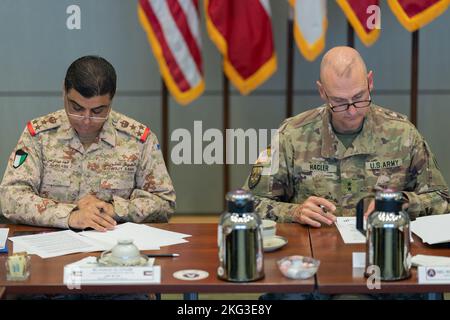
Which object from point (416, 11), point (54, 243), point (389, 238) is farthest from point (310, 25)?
point (389, 238)

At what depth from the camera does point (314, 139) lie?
274 centimetres

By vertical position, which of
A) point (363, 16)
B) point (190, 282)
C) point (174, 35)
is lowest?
point (190, 282)

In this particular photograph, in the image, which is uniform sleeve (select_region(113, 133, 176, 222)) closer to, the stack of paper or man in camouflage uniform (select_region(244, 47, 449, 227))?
the stack of paper

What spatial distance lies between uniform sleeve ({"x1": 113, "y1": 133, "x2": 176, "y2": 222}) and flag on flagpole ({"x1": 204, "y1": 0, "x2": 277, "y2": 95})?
2.06 meters

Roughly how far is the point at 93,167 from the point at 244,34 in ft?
7.34

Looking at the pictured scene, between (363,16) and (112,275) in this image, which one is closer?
(112,275)

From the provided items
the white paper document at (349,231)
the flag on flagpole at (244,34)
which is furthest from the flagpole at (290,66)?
the white paper document at (349,231)

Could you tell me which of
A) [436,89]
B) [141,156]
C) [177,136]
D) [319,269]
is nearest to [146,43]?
[177,136]

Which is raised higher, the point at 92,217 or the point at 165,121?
the point at 165,121

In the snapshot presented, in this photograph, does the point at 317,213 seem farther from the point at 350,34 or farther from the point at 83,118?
the point at 350,34

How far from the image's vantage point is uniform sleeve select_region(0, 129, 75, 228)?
2.42 meters

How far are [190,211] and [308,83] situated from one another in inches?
48.4

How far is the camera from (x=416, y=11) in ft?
14.7
